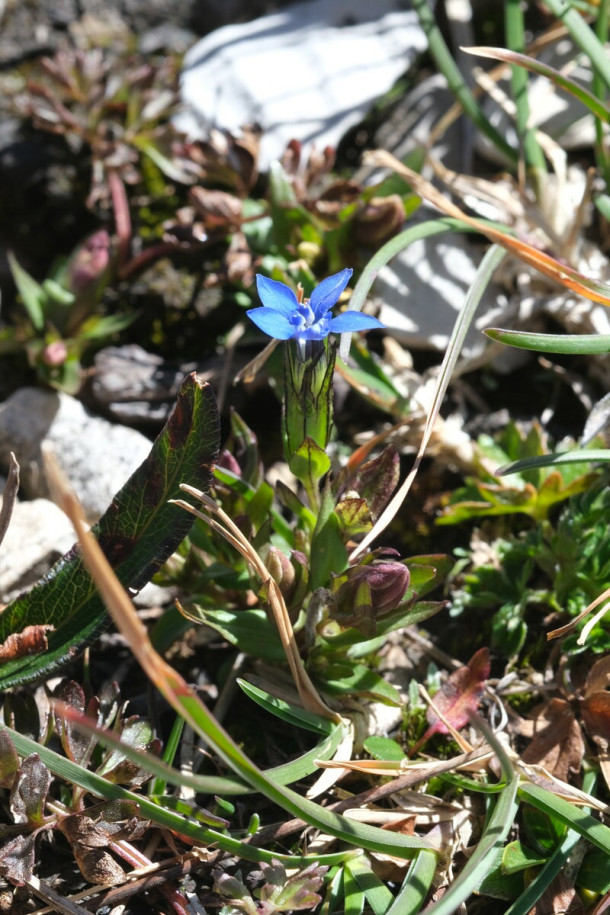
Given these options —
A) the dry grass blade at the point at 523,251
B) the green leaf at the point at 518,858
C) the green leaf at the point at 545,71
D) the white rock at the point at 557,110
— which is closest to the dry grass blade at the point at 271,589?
the green leaf at the point at 518,858

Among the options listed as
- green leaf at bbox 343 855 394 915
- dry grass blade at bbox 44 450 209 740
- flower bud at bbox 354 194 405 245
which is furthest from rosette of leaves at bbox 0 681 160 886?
flower bud at bbox 354 194 405 245

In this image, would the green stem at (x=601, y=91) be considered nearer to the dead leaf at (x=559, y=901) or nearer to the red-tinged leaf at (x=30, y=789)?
the dead leaf at (x=559, y=901)

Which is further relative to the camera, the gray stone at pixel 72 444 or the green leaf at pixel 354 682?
the gray stone at pixel 72 444

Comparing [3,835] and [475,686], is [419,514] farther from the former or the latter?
[3,835]

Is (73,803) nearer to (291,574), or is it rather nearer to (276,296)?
(291,574)

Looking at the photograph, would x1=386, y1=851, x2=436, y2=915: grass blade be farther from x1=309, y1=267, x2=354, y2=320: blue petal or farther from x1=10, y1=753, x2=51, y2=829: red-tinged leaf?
x1=309, y1=267, x2=354, y2=320: blue petal

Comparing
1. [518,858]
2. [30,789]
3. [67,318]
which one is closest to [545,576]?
[518,858]

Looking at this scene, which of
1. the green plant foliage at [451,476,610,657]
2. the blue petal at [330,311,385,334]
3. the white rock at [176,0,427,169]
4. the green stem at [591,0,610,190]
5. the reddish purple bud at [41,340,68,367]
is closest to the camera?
the blue petal at [330,311,385,334]
